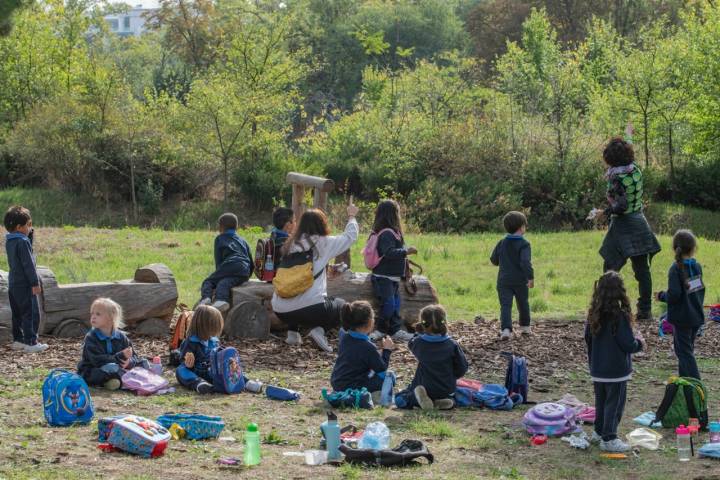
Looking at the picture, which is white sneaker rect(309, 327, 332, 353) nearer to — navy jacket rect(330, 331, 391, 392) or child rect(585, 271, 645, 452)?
navy jacket rect(330, 331, 391, 392)

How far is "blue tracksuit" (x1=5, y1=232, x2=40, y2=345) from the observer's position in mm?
10258

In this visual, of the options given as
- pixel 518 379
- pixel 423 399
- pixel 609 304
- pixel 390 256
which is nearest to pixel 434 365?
pixel 423 399

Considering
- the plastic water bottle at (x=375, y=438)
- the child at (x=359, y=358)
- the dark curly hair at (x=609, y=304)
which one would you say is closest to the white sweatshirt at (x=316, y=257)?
the child at (x=359, y=358)

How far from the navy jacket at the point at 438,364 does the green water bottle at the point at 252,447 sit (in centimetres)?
221

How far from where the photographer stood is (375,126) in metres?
30.4

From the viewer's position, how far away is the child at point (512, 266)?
1109 centimetres

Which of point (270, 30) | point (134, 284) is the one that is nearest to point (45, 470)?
point (134, 284)

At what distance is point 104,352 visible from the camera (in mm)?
8719

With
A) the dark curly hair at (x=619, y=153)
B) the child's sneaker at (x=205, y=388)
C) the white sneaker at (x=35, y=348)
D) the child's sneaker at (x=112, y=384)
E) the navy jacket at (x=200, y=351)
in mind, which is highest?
the dark curly hair at (x=619, y=153)

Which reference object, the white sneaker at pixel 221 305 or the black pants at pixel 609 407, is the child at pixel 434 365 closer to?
the black pants at pixel 609 407

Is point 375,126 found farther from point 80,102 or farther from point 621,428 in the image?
point 621,428

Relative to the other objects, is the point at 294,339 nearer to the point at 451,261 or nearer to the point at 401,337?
the point at 401,337

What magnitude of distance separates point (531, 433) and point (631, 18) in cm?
4800

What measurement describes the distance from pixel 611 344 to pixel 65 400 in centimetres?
373
